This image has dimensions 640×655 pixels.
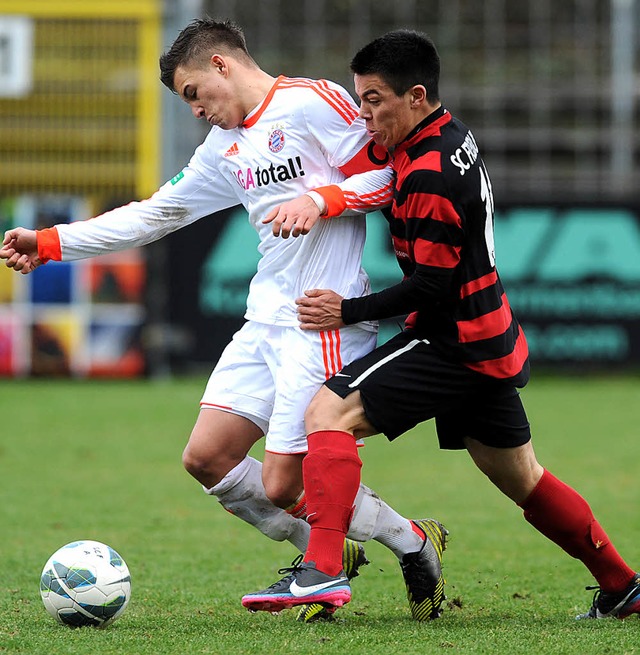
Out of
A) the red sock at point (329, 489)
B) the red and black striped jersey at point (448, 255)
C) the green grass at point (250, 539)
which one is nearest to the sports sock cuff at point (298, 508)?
the green grass at point (250, 539)

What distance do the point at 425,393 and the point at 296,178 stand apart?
98 centimetres

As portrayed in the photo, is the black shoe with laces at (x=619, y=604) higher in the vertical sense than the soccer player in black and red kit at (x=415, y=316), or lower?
lower

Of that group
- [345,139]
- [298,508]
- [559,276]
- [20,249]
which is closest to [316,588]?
[298,508]

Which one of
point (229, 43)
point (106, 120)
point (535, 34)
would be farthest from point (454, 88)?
point (229, 43)

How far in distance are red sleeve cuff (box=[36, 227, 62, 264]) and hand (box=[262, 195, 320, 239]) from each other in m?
0.97

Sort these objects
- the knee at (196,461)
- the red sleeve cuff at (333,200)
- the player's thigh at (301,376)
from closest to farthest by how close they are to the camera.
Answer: the red sleeve cuff at (333,200) → the player's thigh at (301,376) → the knee at (196,461)

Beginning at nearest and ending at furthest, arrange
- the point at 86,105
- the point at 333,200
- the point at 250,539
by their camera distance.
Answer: the point at 333,200, the point at 250,539, the point at 86,105

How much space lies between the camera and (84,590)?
4.45 metres

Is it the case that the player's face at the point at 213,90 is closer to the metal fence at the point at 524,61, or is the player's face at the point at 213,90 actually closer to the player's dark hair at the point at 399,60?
the player's dark hair at the point at 399,60

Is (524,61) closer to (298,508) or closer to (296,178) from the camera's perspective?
(296,178)

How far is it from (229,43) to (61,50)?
11230 mm

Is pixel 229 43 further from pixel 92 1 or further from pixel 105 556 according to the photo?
pixel 92 1

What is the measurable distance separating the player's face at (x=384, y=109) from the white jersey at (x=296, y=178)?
0.23 metres

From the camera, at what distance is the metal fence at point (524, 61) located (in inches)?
605
